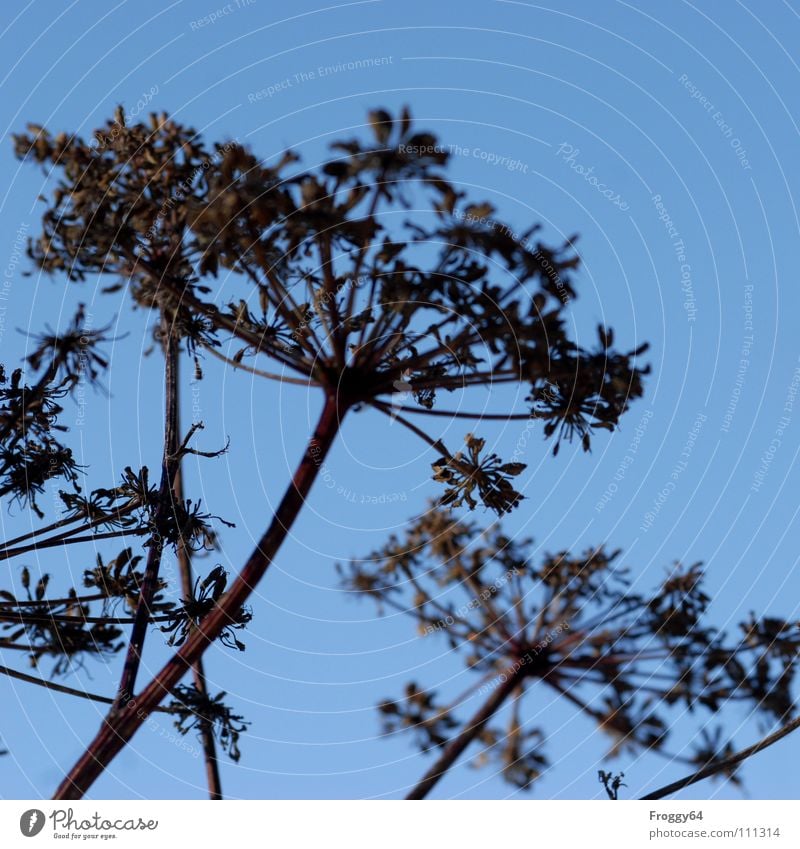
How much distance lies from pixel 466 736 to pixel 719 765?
177cm

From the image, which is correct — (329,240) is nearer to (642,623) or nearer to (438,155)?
(438,155)

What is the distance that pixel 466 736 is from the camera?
8.91 metres

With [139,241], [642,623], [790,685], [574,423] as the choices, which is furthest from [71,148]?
[790,685]

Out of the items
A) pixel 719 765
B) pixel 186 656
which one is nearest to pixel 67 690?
pixel 186 656

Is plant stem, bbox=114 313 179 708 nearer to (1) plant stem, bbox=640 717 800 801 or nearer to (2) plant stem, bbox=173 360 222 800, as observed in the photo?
(2) plant stem, bbox=173 360 222 800

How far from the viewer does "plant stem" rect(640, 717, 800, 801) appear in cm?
812

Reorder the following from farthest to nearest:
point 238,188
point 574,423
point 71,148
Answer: point 71,148, point 574,423, point 238,188

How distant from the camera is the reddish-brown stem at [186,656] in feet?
28.5

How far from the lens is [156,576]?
9516 mm

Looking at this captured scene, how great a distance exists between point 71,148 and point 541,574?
4996mm
